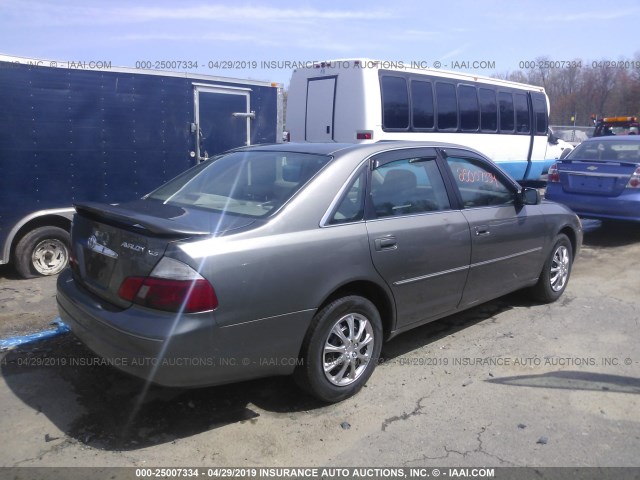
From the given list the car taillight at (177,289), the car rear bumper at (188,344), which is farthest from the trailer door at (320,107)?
the car taillight at (177,289)

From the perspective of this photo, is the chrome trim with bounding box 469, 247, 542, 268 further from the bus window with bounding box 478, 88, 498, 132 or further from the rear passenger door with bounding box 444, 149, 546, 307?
the bus window with bounding box 478, 88, 498, 132

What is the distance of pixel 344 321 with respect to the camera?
3525mm

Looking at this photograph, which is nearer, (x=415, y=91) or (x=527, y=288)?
(x=527, y=288)

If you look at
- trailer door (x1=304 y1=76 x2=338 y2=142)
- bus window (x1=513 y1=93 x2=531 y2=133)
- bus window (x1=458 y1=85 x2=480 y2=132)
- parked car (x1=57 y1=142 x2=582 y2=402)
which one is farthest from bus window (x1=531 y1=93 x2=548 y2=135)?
parked car (x1=57 y1=142 x2=582 y2=402)

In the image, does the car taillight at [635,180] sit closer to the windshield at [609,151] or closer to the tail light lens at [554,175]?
the windshield at [609,151]

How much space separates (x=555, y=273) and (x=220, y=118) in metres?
4.58

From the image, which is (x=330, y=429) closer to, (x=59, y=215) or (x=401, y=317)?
(x=401, y=317)

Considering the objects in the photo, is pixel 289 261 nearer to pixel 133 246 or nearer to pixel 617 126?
pixel 133 246

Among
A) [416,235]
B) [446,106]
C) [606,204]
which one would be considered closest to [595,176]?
[606,204]

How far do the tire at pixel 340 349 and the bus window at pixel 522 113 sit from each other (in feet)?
37.7

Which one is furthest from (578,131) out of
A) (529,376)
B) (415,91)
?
(529,376)

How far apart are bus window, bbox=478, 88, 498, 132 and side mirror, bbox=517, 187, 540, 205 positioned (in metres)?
7.87

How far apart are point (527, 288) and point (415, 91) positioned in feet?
19.2

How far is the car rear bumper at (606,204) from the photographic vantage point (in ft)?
26.4
